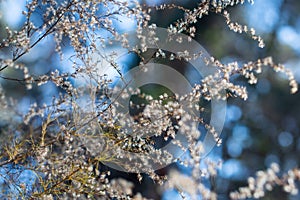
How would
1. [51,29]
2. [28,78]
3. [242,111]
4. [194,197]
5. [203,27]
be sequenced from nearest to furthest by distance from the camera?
1. [194,197]
2. [28,78]
3. [51,29]
4. [203,27]
5. [242,111]

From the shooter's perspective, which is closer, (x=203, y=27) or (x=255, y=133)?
(x=203, y=27)

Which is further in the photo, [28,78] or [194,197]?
[28,78]

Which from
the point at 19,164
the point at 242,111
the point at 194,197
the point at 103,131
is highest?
the point at 242,111

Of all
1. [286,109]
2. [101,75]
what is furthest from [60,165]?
[286,109]

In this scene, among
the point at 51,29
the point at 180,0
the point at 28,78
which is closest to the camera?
the point at 28,78

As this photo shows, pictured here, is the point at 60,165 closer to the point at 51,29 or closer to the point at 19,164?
the point at 19,164

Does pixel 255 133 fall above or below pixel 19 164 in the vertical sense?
above

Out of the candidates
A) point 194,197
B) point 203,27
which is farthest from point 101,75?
point 203,27

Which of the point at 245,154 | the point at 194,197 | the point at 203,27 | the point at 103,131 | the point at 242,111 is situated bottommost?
the point at 194,197

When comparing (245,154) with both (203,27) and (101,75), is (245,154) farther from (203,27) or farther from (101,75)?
(101,75)
